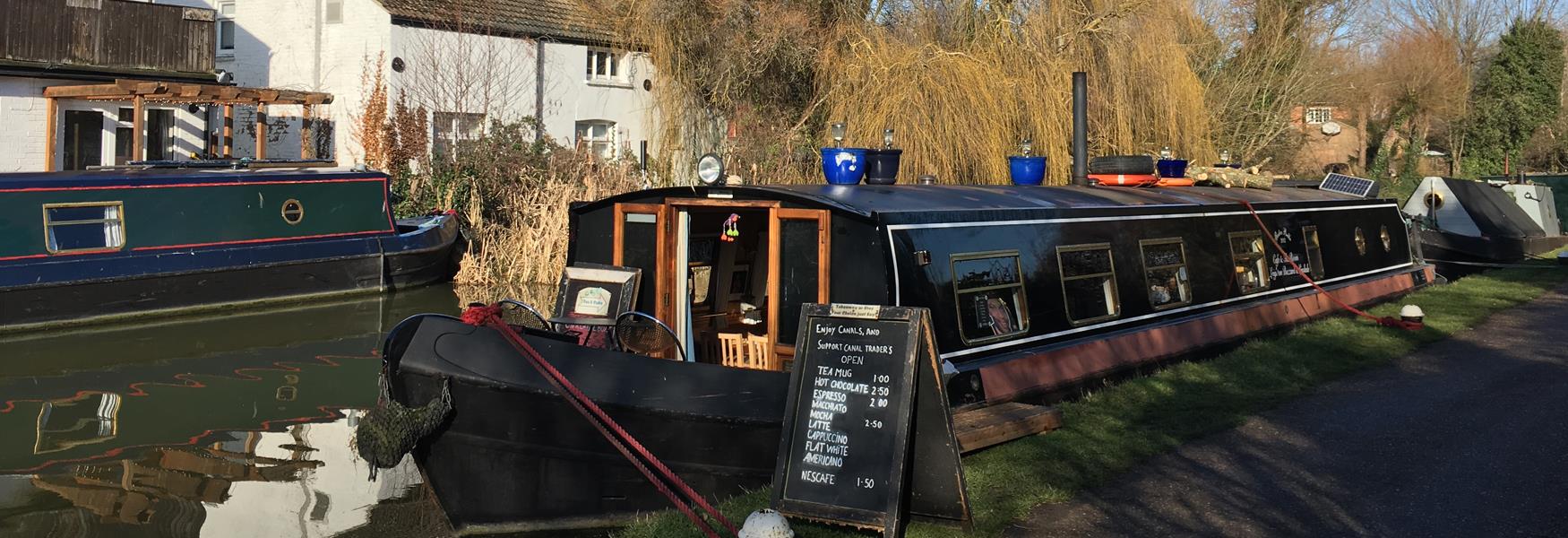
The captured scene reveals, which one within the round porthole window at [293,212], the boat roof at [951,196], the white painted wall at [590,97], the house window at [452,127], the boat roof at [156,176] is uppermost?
the white painted wall at [590,97]

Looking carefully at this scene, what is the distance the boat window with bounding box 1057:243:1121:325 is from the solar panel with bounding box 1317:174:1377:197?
6.87m

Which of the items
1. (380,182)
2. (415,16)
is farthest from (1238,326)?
(415,16)

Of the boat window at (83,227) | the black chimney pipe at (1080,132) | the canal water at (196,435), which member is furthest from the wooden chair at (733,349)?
the boat window at (83,227)

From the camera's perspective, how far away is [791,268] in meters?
8.45

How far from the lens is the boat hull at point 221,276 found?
1570 centimetres

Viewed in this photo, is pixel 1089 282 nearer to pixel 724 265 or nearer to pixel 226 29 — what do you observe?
pixel 724 265

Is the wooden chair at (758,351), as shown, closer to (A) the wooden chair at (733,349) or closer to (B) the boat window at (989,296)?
(A) the wooden chair at (733,349)

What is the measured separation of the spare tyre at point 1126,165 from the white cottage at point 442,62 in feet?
40.4

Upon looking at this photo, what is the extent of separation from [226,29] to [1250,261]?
70.7 feet

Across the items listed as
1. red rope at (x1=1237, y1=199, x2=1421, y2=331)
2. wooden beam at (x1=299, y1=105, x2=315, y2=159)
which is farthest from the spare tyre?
wooden beam at (x1=299, y1=105, x2=315, y2=159)

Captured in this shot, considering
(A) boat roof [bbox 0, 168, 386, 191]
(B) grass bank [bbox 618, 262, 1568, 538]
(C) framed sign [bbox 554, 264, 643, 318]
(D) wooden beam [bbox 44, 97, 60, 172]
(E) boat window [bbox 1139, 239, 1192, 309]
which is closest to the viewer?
(B) grass bank [bbox 618, 262, 1568, 538]

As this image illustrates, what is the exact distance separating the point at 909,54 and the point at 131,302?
11.3 m

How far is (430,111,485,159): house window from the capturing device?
2448 centimetres

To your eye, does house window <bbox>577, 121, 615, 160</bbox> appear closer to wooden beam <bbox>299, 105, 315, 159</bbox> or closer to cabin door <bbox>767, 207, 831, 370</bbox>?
wooden beam <bbox>299, 105, 315, 159</bbox>
